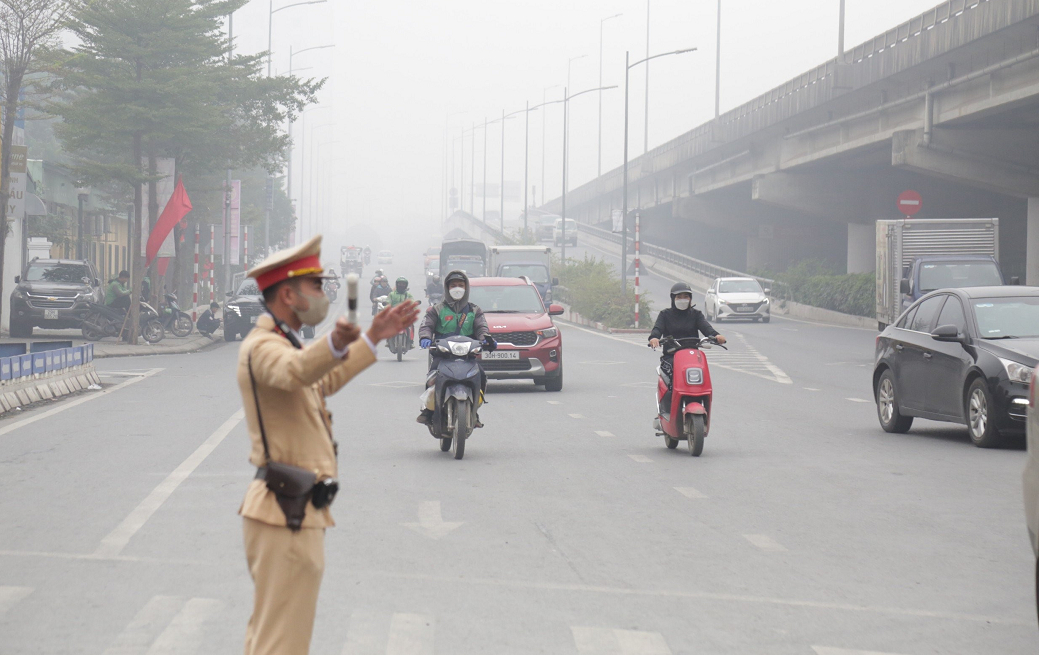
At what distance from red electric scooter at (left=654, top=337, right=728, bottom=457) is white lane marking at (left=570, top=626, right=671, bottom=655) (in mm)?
6250

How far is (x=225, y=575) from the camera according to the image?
6977 mm

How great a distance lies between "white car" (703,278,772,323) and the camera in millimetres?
46219

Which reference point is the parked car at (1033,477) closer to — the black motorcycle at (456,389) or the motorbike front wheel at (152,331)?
the black motorcycle at (456,389)

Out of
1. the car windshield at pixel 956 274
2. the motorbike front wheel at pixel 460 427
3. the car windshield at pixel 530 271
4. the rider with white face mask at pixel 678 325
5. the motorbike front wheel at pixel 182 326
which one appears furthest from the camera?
the car windshield at pixel 530 271

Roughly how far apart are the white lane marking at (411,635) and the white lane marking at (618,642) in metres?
Answer: 0.62

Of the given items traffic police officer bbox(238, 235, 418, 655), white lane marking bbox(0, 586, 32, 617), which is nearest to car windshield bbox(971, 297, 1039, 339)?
white lane marking bbox(0, 586, 32, 617)

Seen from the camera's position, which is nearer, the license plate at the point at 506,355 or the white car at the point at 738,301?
the license plate at the point at 506,355

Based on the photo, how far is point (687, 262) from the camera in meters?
79.4

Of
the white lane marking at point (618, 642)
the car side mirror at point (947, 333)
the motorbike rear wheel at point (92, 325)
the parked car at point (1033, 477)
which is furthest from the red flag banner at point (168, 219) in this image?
the parked car at point (1033, 477)

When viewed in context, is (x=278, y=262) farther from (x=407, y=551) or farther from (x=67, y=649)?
(x=407, y=551)

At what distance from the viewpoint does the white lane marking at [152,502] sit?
25.6 ft

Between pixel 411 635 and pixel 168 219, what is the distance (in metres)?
28.8

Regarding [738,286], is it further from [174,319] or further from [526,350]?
[526,350]

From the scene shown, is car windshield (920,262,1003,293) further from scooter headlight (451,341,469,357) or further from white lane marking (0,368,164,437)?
scooter headlight (451,341,469,357)
